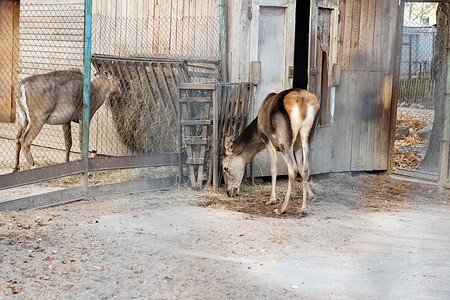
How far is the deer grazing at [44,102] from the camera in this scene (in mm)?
9477

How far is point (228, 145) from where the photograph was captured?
30.4 ft

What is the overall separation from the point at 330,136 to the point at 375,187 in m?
1.11

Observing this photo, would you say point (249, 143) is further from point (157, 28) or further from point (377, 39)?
point (377, 39)

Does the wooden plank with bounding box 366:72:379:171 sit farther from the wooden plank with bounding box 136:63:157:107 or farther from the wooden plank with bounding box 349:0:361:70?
the wooden plank with bounding box 136:63:157:107

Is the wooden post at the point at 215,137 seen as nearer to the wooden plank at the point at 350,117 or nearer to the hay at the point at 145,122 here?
the hay at the point at 145,122

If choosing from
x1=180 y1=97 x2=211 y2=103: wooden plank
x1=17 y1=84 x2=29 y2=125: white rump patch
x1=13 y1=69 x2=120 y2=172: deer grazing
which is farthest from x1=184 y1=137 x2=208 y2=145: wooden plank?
x1=17 y1=84 x2=29 y2=125: white rump patch

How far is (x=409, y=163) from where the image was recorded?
12633 millimetres

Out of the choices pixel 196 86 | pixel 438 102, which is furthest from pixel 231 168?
pixel 438 102

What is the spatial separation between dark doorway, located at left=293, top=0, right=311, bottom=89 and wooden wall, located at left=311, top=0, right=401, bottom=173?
1628 mm

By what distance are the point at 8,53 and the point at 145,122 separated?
19.0ft

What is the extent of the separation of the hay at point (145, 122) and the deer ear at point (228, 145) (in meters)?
0.97

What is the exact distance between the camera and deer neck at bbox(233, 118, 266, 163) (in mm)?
9266

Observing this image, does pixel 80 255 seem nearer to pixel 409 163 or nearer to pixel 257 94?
pixel 257 94

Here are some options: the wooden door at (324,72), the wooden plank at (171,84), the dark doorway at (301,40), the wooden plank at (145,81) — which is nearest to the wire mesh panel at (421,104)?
the wooden door at (324,72)
